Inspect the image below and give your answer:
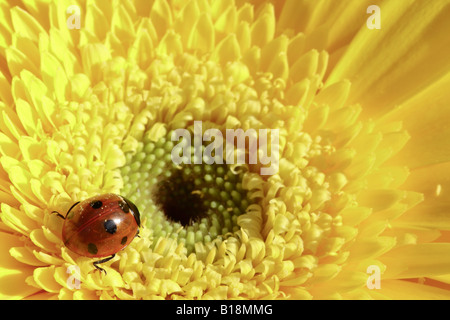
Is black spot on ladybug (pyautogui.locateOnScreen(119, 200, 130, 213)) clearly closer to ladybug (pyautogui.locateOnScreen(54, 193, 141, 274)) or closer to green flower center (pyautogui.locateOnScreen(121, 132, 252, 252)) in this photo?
ladybug (pyautogui.locateOnScreen(54, 193, 141, 274))

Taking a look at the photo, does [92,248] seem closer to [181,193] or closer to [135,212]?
[135,212]

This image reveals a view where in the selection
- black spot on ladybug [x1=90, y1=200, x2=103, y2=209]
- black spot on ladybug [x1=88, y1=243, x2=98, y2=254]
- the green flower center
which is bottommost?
black spot on ladybug [x1=88, y1=243, x2=98, y2=254]

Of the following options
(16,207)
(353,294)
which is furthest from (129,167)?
A: (353,294)

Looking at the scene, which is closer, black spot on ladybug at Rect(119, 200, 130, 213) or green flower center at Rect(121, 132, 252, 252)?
black spot on ladybug at Rect(119, 200, 130, 213)

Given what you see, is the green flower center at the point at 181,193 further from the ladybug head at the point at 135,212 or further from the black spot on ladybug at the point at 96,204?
the black spot on ladybug at the point at 96,204

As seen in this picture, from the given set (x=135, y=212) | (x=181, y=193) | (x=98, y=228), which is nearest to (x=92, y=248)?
(x=98, y=228)

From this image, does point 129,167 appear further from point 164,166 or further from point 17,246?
point 17,246

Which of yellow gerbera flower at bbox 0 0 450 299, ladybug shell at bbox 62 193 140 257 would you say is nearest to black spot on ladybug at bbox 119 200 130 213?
ladybug shell at bbox 62 193 140 257

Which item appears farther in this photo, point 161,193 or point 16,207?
point 161,193
